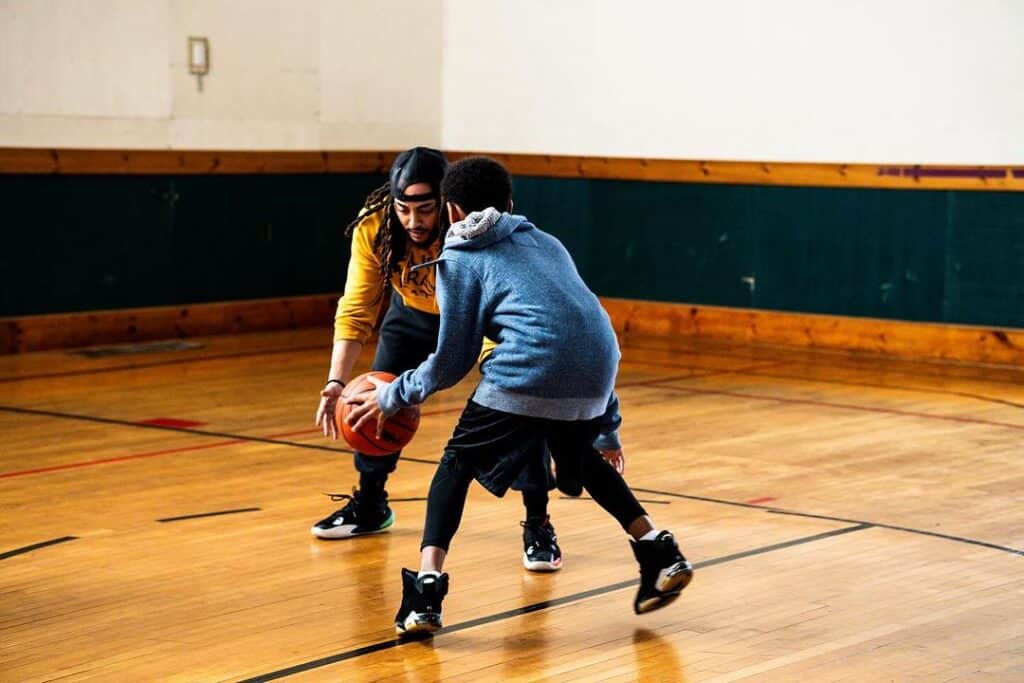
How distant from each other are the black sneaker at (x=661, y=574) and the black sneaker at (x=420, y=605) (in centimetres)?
49

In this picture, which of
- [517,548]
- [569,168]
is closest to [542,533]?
[517,548]

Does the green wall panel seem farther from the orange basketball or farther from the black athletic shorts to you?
the black athletic shorts

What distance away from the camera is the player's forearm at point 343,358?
183 inches

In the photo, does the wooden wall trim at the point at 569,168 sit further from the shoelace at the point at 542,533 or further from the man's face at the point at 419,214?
the man's face at the point at 419,214

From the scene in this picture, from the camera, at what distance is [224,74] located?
1052 centimetres

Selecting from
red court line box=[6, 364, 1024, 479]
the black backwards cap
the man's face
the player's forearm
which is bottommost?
red court line box=[6, 364, 1024, 479]

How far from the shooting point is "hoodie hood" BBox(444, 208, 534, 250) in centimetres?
394

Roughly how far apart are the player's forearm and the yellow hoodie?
0.02 m

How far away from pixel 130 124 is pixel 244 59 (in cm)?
97

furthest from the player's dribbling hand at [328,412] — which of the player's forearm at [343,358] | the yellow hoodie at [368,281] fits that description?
the yellow hoodie at [368,281]

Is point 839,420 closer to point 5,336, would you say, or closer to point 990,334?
point 990,334

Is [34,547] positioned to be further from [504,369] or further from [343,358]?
[504,369]

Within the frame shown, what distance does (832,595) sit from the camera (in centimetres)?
443

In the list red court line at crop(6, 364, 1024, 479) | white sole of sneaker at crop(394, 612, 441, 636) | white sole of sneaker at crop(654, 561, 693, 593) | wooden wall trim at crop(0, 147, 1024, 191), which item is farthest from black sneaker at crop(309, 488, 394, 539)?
wooden wall trim at crop(0, 147, 1024, 191)
